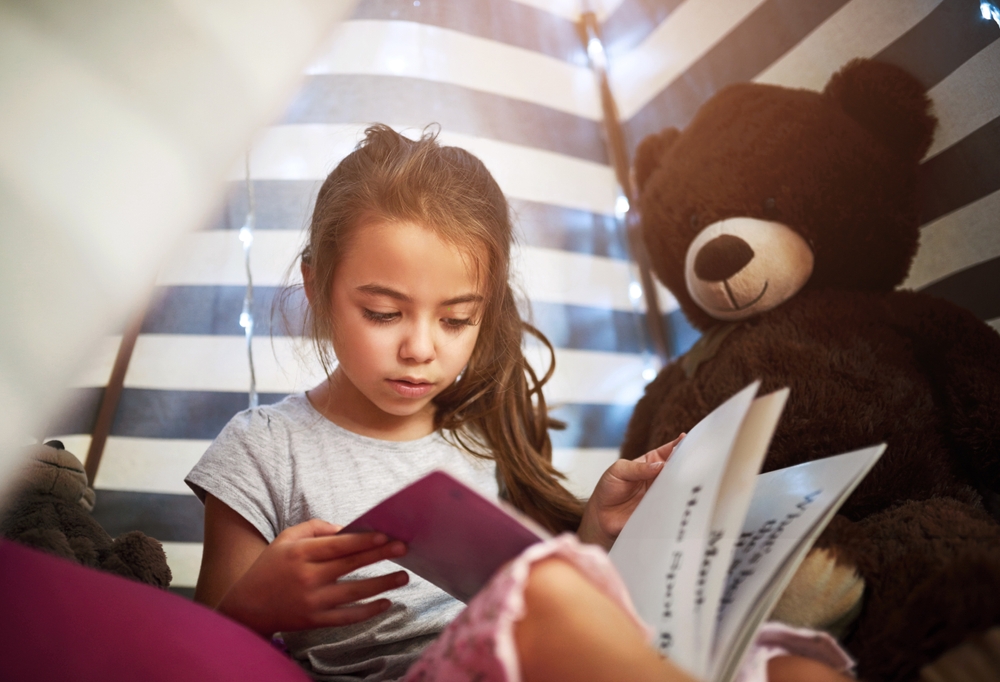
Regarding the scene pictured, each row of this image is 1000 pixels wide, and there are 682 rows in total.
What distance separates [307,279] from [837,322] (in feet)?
2.02

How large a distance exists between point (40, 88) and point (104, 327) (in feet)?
0.73

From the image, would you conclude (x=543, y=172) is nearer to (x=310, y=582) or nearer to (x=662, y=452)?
(x=662, y=452)

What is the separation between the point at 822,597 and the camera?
50 cm

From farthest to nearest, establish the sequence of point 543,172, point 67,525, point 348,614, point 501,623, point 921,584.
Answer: point 543,172 → point 67,525 → point 348,614 → point 921,584 → point 501,623

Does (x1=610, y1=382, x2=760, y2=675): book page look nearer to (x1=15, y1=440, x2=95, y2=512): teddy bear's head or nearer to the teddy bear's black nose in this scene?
the teddy bear's black nose

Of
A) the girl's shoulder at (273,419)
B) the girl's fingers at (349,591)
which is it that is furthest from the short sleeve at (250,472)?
the girl's fingers at (349,591)

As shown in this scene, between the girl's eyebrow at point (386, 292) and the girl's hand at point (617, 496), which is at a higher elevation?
the girl's eyebrow at point (386, 292)

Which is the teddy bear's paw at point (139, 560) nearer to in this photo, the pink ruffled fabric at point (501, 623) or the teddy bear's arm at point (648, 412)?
the pink ruffled fabric at point (501, 623)

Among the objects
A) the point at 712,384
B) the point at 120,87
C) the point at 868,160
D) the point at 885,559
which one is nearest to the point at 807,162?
the point at 868,160

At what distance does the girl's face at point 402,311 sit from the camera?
71 centimetres

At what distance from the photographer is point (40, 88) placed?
0.56 metres

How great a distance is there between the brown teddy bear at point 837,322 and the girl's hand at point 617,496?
0.46 feet

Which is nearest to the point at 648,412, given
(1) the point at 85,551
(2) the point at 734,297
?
(2) the point at 734,297

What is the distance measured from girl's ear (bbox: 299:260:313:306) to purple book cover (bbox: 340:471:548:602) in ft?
1.35
